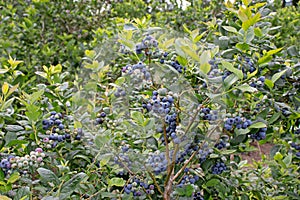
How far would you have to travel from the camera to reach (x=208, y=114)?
1578 millimetres

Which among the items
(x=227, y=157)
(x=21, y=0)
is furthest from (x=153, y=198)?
(x=21, y=0)

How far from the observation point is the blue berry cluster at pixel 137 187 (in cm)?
166

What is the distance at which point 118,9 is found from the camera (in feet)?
17.7

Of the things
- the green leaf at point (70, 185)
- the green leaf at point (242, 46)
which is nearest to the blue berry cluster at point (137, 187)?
the green leaf at point (70, 185)

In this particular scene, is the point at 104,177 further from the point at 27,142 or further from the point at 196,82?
the point at 196,82

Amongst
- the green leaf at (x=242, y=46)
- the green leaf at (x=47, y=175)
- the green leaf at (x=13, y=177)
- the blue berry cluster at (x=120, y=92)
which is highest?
the green leaf at (x=242, y=46)

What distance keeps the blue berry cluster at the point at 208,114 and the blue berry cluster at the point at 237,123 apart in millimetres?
56

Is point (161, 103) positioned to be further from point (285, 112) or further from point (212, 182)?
point (285, 112)

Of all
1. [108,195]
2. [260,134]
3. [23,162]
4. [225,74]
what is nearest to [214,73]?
[225,74]

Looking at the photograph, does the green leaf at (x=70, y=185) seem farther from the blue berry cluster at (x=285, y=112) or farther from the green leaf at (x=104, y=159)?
the blue berry cluster at (x=285, y=112)

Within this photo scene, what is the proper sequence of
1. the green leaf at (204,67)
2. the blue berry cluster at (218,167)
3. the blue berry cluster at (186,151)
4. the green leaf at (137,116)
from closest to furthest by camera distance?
the green leaf at (204,67)
the green leaf at (137,116)
the blue berry cluster at (186,151)
the blue berry cluster at (218,167)

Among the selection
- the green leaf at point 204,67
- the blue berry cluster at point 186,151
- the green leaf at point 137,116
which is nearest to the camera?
the green leaf at point 204,67

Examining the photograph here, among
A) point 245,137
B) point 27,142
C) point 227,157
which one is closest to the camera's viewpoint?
point 27,142

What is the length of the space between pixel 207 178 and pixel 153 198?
0.78ft
